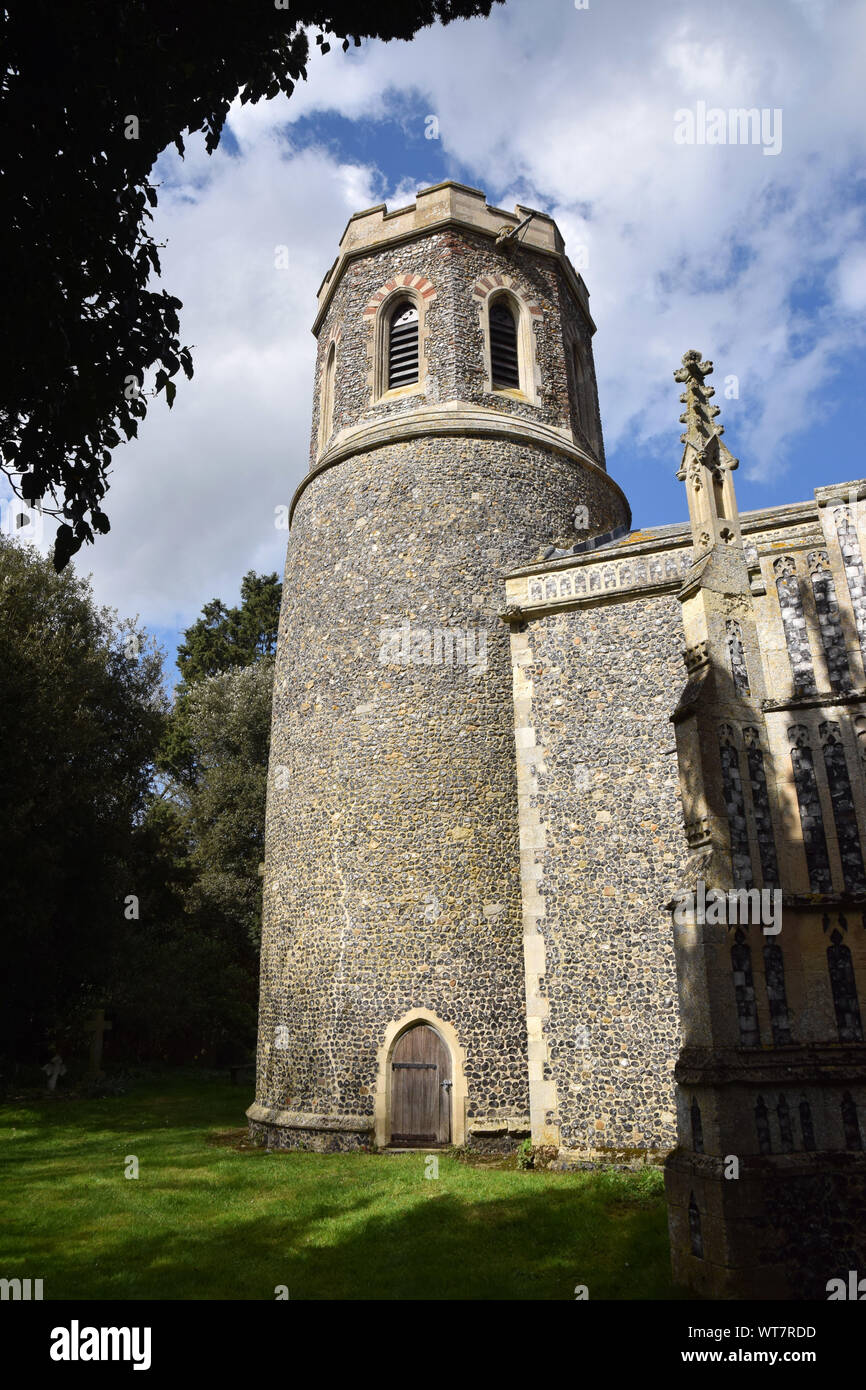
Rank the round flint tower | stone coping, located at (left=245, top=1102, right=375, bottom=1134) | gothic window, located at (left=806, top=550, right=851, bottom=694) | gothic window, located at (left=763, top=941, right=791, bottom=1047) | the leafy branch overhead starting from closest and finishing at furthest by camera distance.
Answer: the leafy branch overhead < gothic window, located at (left=763, top=941, right=791, bottom=1047) < gothic window, located at (left=806, top=550, right=851, bottom=694) < stone coping, located at (left=245, top=1102, right=375, bottom=1134) < the round flint tower

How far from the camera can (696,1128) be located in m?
6.14

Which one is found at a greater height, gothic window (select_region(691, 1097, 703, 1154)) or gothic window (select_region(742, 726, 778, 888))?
gothic window (select_region(742, 726, 778, 888))

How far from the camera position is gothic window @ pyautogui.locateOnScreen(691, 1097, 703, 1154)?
609cm

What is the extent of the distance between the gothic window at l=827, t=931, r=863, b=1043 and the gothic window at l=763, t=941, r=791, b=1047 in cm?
36

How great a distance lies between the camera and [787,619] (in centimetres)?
757

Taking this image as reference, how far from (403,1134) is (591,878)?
425cm

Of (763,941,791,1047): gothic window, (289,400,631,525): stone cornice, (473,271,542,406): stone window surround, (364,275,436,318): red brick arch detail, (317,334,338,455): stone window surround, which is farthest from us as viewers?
(317,334,338,455): stone window surround

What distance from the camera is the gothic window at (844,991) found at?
253 inches

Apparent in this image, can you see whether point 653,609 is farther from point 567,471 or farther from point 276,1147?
point 276,1147

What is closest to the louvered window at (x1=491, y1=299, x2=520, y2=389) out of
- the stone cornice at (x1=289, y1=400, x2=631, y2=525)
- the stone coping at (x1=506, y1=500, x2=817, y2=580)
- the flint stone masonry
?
the flint stone masonry

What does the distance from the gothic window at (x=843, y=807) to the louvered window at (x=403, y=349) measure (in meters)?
12.0

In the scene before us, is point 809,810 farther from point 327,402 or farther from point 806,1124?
point 327,402

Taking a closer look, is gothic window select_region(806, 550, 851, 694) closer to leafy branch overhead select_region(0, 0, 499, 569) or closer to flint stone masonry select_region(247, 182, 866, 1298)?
flint stone masonry select_region(247, 182, 866, 1298)

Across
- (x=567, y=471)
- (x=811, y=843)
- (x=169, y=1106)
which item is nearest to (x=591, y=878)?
(x=811, y=843)
